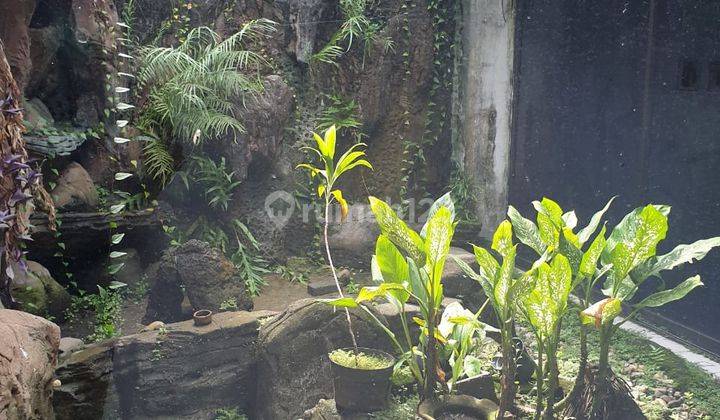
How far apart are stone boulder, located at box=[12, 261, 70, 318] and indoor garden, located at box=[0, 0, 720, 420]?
14mm

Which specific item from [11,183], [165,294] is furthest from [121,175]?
[165,294]

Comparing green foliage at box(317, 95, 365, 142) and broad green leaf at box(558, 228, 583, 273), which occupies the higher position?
green foliage at box(317, 95, 365, 142)

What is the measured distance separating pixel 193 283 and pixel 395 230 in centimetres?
136

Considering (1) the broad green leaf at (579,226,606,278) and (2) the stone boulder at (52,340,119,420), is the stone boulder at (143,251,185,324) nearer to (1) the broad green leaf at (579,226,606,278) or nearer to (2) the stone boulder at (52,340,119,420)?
(2) the stone boulder at (52,340,119,420)

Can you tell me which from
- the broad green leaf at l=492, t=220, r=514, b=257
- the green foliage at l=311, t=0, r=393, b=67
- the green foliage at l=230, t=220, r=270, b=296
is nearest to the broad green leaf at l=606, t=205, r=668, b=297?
the broad green leaf at l=492, t=220, r=514, b=257

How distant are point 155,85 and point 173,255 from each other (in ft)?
3.18

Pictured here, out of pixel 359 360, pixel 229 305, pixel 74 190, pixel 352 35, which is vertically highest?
pixel 352 35

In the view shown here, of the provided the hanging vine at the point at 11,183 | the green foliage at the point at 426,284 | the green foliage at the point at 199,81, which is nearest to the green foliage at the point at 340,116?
the green foliage at the point at 199,81

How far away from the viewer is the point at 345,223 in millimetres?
3863

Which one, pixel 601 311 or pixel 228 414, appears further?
pixel 228 414

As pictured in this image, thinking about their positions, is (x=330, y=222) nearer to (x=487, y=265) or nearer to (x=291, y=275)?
(x=291, y=275)

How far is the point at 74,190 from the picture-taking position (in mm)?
3227

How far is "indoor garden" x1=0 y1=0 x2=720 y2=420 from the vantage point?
258 centimetres

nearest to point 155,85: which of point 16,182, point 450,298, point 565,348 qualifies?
point 16,182
